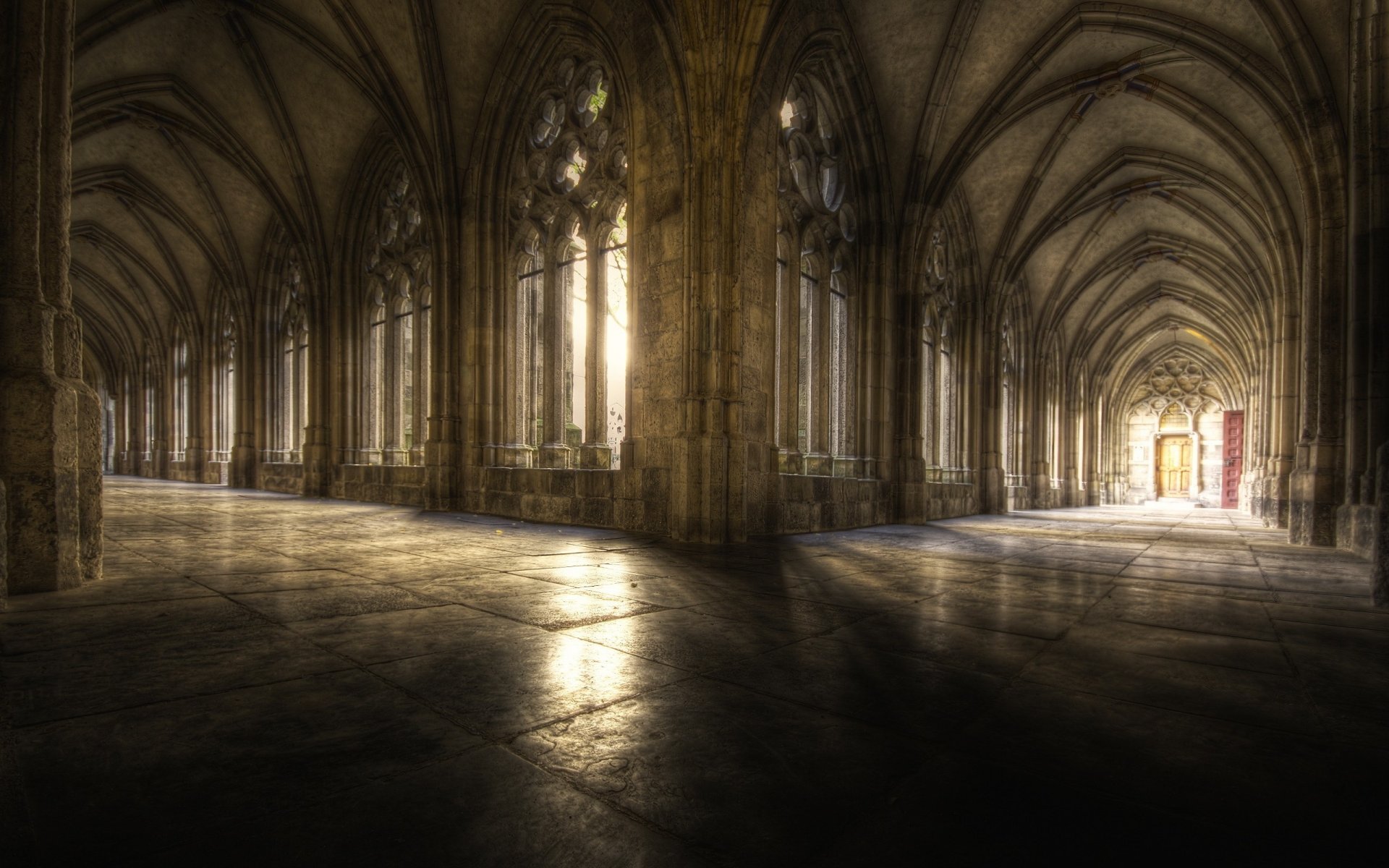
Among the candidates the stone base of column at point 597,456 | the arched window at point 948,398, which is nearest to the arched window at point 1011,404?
the arched window at point 948,398

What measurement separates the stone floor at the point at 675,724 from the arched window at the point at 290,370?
54.7 feet

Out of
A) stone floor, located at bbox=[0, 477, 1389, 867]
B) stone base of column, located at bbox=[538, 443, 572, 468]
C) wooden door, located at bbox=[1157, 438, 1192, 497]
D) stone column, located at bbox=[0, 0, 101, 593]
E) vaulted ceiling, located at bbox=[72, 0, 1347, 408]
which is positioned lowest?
wooden door, located at bbox=[1157, 438, 1192, 497]

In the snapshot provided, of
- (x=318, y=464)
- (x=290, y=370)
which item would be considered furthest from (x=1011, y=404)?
(x=290, y=370)

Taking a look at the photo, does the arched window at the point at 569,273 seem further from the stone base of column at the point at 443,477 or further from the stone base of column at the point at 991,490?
the stone base of column at the point at 991,490

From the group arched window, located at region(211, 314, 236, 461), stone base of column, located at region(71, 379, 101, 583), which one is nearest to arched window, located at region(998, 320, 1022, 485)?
stone base of column, located at region(71, 379, 101, 583)

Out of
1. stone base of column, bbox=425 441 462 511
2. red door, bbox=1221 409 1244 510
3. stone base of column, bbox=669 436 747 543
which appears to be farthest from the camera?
red door, bbox=1221 409 1244 510

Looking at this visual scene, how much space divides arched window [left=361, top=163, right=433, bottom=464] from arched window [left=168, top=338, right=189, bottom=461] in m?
15.5

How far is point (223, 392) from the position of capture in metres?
24.2

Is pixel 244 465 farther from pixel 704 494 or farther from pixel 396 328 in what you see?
pixel 704 494

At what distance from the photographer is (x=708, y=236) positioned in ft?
26.5

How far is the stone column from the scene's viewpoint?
3.99 meters

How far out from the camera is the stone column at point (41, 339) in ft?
13.1

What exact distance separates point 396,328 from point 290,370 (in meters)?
6.40

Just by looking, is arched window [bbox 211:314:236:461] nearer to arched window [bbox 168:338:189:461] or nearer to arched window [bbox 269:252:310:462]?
arched window [bbox 168:338:189:461]
